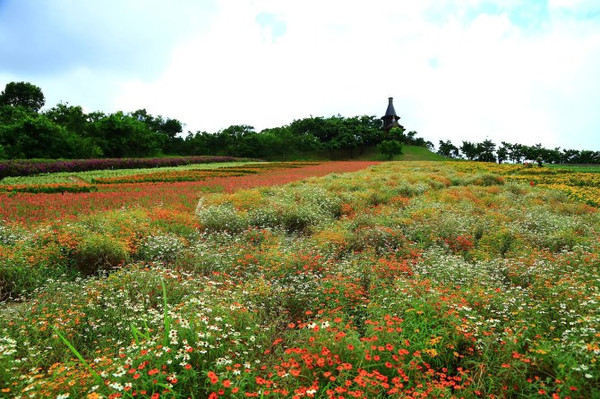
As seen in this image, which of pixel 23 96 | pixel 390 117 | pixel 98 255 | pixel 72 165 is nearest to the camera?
pixel 98 255

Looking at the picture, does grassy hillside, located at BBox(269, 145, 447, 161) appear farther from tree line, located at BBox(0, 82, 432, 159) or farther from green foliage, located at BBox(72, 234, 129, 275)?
green foliage, located at BBox(72, 234, 129, 275)

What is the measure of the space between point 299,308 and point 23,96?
6962 cm

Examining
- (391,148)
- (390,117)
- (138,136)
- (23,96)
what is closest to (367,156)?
(391,148)

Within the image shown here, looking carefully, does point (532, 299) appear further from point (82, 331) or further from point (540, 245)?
point (82, 331)

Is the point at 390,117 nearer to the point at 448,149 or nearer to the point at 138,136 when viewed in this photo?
the point at 448,149

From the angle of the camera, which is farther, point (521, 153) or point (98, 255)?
point (521, 153)

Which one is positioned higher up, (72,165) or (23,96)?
(23,96)

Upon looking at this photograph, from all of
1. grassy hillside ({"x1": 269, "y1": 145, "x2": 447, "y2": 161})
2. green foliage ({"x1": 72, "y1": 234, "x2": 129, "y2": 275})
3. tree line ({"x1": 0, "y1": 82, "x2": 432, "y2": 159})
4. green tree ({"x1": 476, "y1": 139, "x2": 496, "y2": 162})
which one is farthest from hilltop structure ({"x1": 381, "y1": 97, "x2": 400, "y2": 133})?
green foliage ({"x1": 72, "y1": 234, "x2": 129, "y2": 275})

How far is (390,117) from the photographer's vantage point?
80.3 meters

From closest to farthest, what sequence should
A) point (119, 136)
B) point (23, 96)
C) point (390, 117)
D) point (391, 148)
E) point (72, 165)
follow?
point (72, 165)
point (119, 136)
point (23, 96)
point (391, 148)
point (390, 117)

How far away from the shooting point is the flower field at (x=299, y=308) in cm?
333

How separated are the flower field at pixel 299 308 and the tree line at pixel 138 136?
34.7 metres

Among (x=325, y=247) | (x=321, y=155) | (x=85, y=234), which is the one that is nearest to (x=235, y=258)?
(x=325, y=247)

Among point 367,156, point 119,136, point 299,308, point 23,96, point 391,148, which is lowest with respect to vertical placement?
point 299,308
